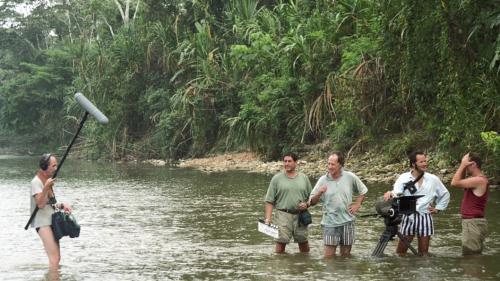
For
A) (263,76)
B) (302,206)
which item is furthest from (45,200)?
(263,76)

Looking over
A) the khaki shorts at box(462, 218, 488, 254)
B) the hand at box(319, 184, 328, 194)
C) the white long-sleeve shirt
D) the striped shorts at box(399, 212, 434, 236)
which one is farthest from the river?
the hand at box(319, 184, 328, 194)

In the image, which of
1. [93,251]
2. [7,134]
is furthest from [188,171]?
[7,134]

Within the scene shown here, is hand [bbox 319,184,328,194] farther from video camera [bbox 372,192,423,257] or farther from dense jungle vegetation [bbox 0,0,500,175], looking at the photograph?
dense jungle vegetation [bbox 0,0,500,175]

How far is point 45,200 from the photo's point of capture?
934 cm

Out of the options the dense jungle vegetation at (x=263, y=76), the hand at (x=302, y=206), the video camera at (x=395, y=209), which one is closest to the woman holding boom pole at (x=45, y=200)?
the hand at (x=302, y=206)

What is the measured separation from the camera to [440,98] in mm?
15766

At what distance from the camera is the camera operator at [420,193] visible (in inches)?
387

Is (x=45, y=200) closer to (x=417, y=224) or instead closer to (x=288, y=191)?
(x=288, y=191)

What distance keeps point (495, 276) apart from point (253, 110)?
23492 millimetres

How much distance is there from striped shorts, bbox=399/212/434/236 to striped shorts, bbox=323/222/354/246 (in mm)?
646

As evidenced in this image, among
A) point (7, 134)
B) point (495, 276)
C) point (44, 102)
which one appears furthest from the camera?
point (7, 134)

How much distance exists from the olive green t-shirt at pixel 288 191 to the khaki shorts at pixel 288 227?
0.12 m

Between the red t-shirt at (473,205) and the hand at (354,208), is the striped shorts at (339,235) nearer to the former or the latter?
the hand at (354,208)

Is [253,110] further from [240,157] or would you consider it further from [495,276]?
[495,276]
